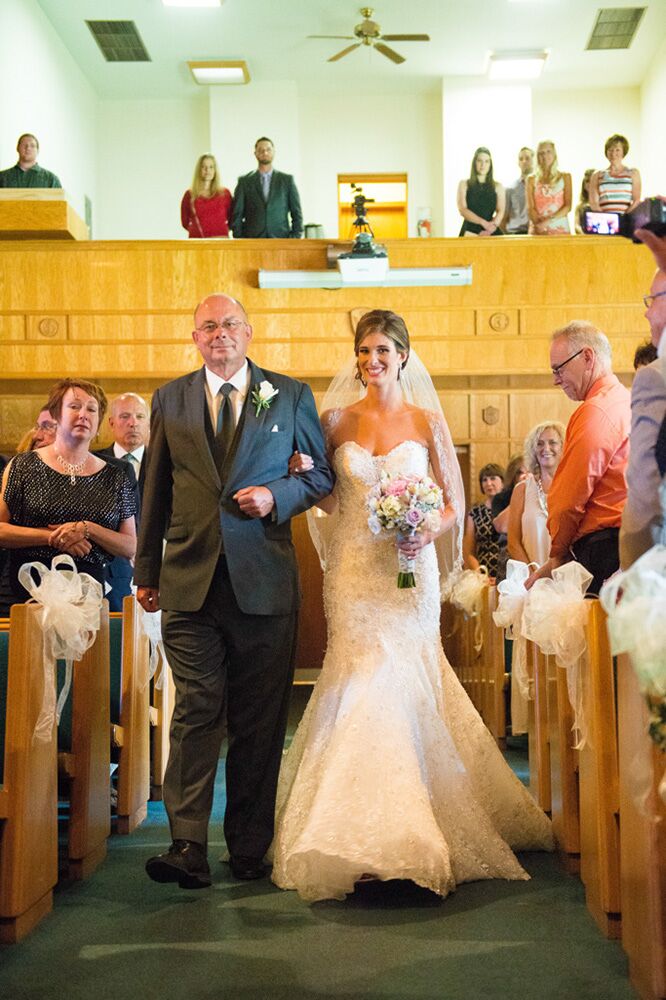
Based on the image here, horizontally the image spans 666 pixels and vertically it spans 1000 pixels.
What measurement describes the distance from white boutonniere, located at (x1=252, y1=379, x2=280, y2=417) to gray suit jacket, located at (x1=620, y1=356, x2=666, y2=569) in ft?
5.91

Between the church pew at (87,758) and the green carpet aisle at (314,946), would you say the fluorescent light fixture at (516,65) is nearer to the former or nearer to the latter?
the church pew at (87,758)

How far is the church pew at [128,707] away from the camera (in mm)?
5234

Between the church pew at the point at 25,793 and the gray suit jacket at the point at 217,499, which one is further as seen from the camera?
the gray suit jacket at the point at 217,499

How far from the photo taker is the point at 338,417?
5.02m

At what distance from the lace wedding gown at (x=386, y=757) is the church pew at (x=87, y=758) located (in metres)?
0.71

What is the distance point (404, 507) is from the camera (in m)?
4.52

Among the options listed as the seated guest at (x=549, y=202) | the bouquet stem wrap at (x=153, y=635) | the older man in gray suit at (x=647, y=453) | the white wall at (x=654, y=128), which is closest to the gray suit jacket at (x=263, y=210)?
the seated guest at (x=549, y=202)

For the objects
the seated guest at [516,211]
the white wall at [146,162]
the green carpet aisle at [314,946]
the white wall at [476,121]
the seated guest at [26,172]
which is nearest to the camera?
the green carpet aisle at [314,946]

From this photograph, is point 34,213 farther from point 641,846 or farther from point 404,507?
point 641,846

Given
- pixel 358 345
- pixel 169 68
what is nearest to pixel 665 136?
pixel 169 68

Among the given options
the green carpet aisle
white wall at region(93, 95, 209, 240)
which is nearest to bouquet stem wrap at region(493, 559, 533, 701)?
the green carpet aisle

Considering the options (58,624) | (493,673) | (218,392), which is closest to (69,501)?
(218,392)

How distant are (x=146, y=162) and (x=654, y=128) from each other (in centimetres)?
736

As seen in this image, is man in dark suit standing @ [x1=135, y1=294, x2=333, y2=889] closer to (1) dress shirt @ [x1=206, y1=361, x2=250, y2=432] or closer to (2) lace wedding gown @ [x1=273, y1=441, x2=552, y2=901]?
(1) dress shirt @ [x1=206, y1=361, x2=250, y2=432]
